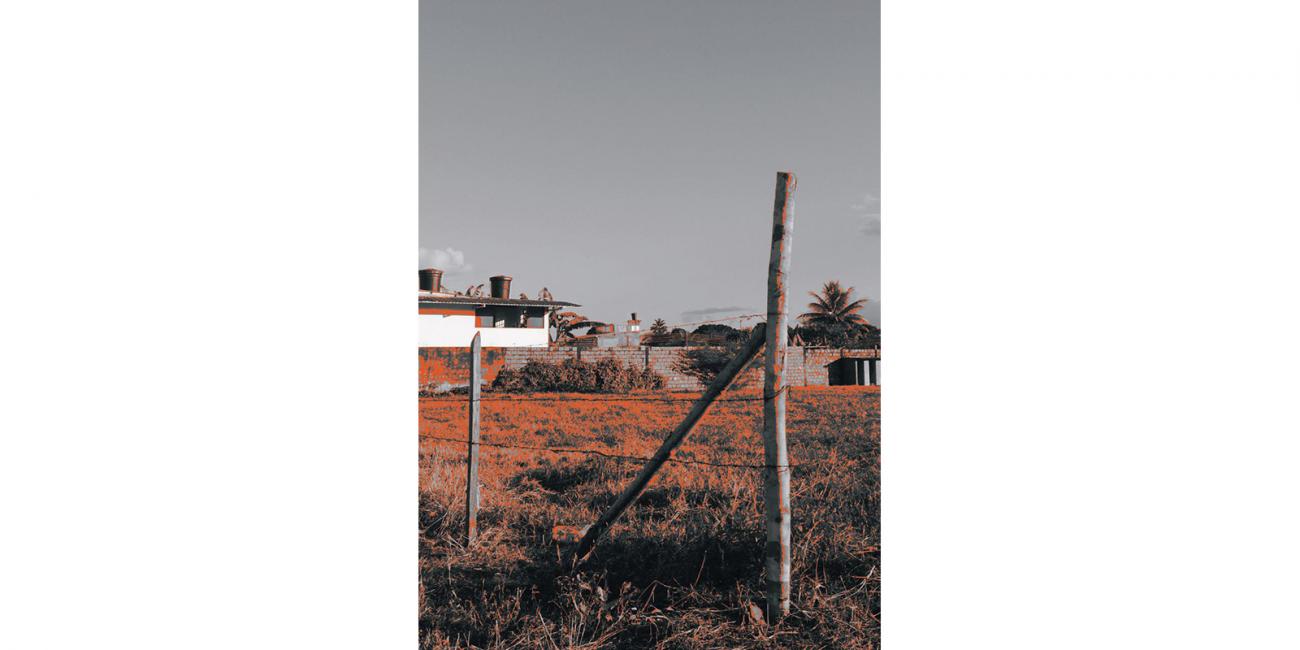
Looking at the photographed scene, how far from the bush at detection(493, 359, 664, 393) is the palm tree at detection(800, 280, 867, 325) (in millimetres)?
2932

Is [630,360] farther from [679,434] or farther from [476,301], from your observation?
[679,434]

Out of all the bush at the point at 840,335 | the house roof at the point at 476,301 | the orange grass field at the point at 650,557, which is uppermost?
the house roof at the point at 476,301

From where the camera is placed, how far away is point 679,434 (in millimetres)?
2104

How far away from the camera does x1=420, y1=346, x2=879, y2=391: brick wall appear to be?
152 inches

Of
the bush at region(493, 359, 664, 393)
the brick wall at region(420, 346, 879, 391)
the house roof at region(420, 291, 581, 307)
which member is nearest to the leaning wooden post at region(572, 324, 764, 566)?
the brick wall at region(420, 346, 879, 391)

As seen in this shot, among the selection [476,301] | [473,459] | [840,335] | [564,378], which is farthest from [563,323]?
[564,378]

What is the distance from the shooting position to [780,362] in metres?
1.99

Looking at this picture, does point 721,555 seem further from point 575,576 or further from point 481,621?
point 481,621

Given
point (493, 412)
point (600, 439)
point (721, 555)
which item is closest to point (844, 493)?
point (721, 555)

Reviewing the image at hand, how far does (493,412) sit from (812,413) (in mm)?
3166

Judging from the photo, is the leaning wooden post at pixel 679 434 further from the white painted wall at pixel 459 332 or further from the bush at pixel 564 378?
the bush at pixel 564 378

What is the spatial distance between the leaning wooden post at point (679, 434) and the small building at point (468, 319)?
1.65 m

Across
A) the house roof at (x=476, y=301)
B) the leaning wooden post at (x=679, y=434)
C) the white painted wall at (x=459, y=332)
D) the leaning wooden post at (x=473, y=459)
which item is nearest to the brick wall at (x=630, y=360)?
the leaning wooden post at (x=679, y=434)

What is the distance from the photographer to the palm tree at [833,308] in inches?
112
